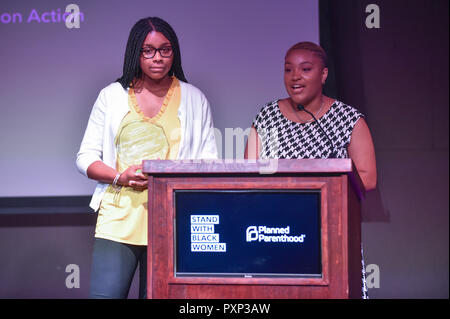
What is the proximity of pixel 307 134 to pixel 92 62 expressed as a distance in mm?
1628

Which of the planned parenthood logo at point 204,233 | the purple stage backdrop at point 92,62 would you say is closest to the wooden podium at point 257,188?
the planned parenthood logo at point 204,233

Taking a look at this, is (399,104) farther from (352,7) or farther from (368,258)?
(368,258)

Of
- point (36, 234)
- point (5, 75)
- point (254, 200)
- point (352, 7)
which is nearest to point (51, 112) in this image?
point (5, 75)

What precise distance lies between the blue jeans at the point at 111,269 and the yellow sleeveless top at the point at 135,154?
0.03m

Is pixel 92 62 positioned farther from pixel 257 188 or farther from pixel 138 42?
pixel 257 188

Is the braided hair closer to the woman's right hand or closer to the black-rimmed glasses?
the black-rimmed glasses

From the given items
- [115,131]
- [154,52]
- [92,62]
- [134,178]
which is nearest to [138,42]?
[154,52]

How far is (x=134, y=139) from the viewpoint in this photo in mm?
2412

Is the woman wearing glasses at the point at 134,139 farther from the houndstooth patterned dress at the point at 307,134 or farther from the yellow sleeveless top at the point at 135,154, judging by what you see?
the houndstooth patterned dress at the point at 307,134

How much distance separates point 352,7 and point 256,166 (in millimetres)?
2583

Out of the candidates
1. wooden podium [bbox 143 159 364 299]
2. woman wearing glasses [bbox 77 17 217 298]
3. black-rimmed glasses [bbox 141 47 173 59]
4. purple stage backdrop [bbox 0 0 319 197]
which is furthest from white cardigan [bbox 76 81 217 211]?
purple stage backdrop [bbox 0 0 319 197]

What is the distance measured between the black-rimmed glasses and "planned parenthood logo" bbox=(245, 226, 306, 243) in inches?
35.1

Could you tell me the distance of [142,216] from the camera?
2.35m

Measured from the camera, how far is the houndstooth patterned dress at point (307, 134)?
2467mm
